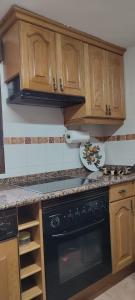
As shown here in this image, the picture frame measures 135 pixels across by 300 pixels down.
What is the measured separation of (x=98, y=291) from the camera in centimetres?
177

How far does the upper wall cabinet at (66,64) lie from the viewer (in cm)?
159

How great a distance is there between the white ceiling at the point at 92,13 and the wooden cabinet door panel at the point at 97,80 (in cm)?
16

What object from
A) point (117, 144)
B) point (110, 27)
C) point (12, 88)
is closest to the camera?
point (12, 88)

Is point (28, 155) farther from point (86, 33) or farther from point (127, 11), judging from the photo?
point (127, 11)

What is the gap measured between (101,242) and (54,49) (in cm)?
151

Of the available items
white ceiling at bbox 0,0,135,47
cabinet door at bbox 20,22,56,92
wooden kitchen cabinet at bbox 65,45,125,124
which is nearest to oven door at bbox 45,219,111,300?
wooden kitchen cabinet at bbox 65,45,125,124

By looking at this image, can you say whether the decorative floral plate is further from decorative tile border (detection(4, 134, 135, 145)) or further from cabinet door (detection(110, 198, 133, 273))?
cabinet door (detection(110, 198, 133, 273))

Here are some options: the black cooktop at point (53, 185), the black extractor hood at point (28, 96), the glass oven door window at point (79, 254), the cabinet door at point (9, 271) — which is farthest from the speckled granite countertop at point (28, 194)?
the black extractor hood at point (28, 96)

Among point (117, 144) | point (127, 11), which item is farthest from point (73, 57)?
point (117, 144)

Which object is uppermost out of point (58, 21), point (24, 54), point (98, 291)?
point (58, 21)

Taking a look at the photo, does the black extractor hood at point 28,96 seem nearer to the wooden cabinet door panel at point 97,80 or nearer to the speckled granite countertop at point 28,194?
the wooden cabinet door panel at point 97,80

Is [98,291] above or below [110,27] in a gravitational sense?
below

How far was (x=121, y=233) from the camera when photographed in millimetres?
1870

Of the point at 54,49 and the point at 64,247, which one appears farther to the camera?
the point at 54,49
